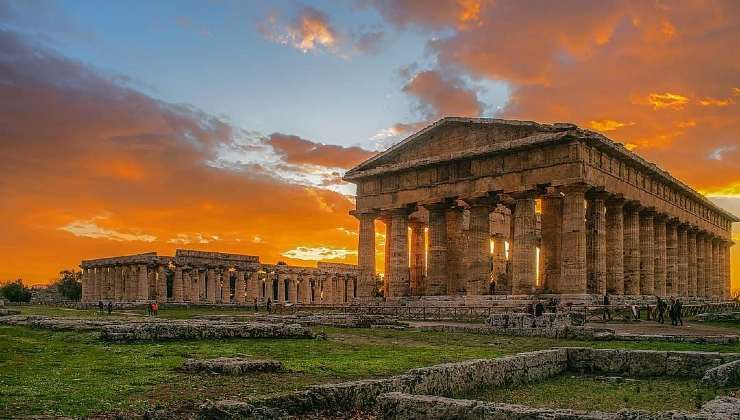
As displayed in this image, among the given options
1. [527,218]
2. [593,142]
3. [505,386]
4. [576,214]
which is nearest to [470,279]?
[527,218]

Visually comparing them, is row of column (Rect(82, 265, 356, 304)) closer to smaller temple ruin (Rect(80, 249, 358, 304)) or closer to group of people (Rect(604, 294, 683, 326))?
smaller temple ruin (Rect(80, 249, 358, 304))

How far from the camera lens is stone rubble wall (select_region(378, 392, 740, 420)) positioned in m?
5.68

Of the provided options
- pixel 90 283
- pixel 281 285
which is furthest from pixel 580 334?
pixel 90 283

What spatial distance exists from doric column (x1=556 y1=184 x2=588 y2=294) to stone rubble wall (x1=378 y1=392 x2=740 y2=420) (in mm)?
29788

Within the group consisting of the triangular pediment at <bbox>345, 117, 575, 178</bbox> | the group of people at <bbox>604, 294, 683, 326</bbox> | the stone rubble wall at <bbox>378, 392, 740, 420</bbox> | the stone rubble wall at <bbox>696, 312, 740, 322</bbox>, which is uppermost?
the triangular pediment at <bbox>345, 117, 575, 178</bbox>

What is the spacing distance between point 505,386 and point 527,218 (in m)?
29.9

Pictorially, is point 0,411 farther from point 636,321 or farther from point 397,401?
point 636,321

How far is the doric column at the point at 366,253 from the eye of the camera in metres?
47.2

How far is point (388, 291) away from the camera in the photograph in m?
46.1

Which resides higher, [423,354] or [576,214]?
[576,214]

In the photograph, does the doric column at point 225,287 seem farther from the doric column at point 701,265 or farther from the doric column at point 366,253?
the doric column at point 701,265

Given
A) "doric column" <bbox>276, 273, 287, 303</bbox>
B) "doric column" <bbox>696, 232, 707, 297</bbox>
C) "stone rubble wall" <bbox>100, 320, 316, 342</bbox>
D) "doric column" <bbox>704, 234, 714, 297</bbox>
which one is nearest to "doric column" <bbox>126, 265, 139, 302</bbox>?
"doric column" <bbox>276, 273, 287, 303</bbox>

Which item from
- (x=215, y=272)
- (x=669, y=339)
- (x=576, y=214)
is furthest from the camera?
(x=215, y=272)

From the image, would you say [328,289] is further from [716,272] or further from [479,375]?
[479,375]
